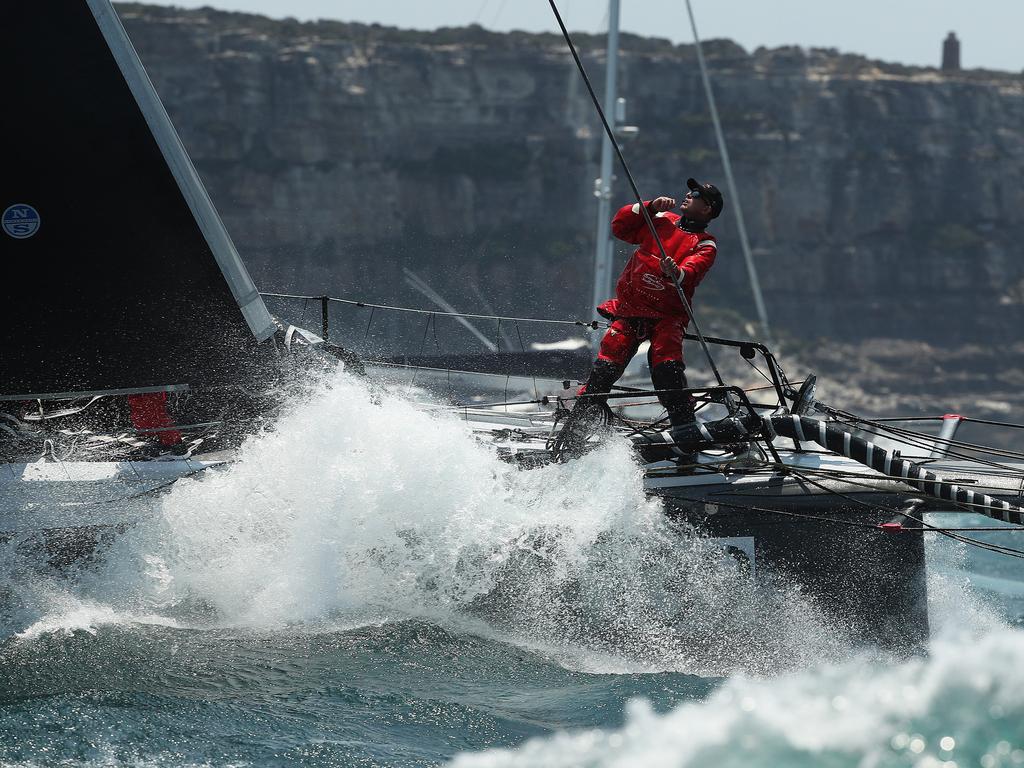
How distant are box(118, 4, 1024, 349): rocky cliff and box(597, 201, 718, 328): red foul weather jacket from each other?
32.5m

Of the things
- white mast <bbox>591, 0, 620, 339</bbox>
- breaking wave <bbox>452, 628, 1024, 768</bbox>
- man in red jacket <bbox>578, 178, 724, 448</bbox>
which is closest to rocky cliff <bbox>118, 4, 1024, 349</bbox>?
white mast <bbox>591, 0, 620, 339</bbox>

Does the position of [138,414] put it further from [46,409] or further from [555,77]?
[555,77]

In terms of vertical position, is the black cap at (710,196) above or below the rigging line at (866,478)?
above

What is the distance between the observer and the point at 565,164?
135 feet

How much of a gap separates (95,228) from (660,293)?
2567mm

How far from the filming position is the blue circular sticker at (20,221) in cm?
519

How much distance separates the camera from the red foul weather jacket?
220 inches

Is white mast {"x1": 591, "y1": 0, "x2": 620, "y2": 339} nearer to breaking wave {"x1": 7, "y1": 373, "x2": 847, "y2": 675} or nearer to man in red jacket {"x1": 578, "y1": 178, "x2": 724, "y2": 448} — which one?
man in red jacket {"x1": 578, "y1": 178, "x2": 724, "y2": 448}

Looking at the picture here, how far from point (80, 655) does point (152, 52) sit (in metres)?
39.5

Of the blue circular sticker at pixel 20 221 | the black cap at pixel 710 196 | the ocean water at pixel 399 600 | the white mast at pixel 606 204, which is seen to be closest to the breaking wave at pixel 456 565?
the ocean water at pixel 399 600

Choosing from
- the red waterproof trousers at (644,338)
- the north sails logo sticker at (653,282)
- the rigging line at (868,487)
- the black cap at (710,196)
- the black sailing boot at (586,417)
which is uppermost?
the black cap at (710,196)

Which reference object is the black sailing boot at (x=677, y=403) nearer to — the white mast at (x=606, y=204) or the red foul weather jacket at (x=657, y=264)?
the red foul weather jacket at (x=657, y=264)

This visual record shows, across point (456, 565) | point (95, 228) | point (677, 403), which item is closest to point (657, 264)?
point (677, 403)

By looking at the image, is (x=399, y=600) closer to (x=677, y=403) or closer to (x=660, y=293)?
(x=677, y=403)
